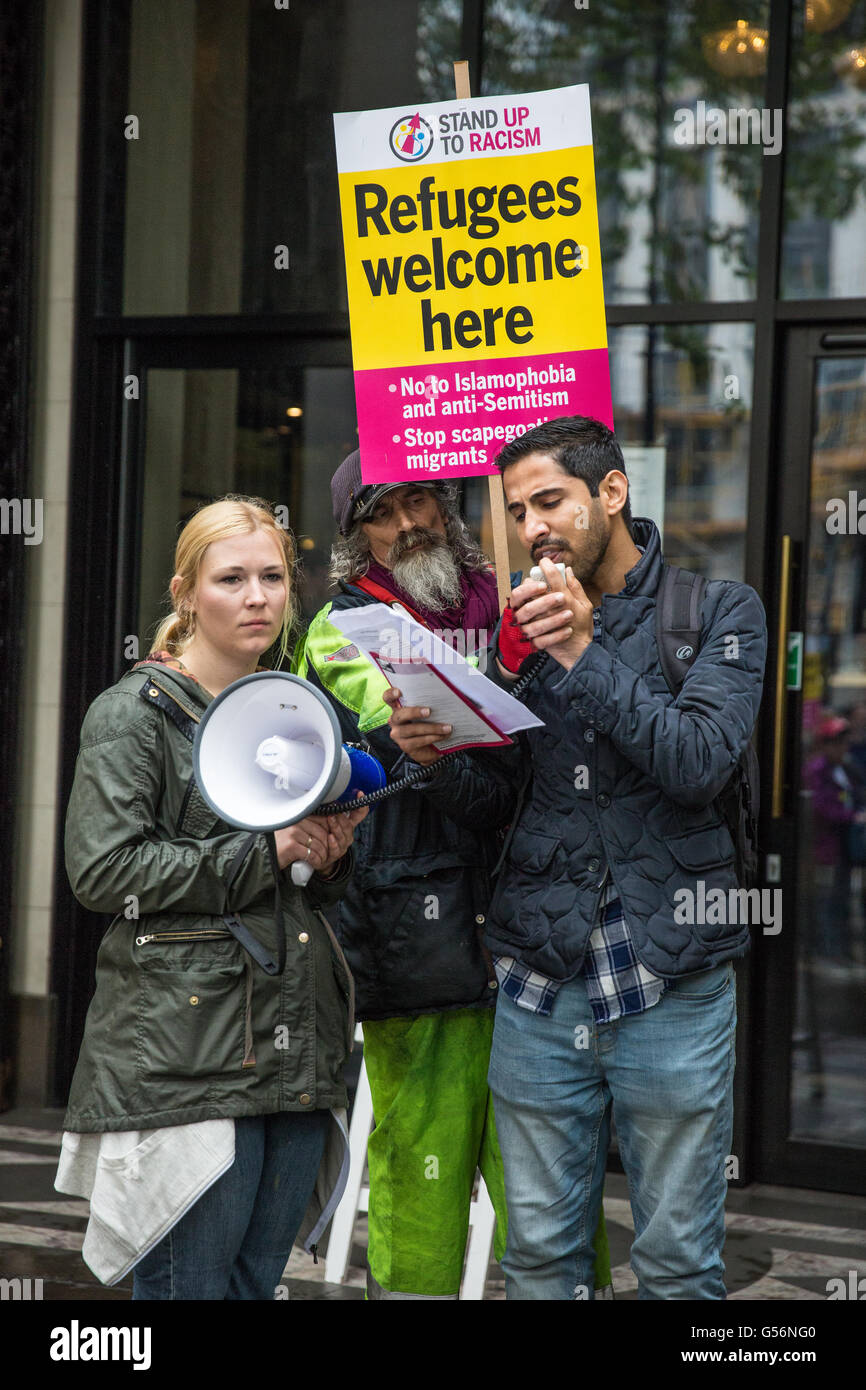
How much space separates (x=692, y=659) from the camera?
2.76 metres

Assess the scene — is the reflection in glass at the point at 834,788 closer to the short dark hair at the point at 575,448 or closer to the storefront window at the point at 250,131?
the storefront window at the point at 250,131

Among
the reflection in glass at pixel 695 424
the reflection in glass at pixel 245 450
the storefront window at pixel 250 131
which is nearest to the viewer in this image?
the reflection in glass at pixel 695 424

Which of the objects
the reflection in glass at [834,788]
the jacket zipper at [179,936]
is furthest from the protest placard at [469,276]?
the reflection in glass at [834,788]

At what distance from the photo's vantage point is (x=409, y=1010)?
3182 millimetres

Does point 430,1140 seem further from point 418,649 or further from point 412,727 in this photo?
point 418,649

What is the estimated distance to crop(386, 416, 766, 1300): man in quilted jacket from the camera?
2.67 m

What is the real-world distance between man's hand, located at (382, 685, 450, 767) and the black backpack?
44 centimetres

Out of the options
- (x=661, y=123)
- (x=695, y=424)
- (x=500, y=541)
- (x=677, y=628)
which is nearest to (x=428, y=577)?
(x=500, y=541)

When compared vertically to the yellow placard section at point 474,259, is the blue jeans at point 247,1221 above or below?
below

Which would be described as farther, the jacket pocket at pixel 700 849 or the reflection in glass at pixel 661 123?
the reflection in glass at pixel 661 123

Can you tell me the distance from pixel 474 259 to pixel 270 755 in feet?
4.03

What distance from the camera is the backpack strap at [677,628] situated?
9.05 ft

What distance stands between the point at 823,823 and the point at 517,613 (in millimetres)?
2924
